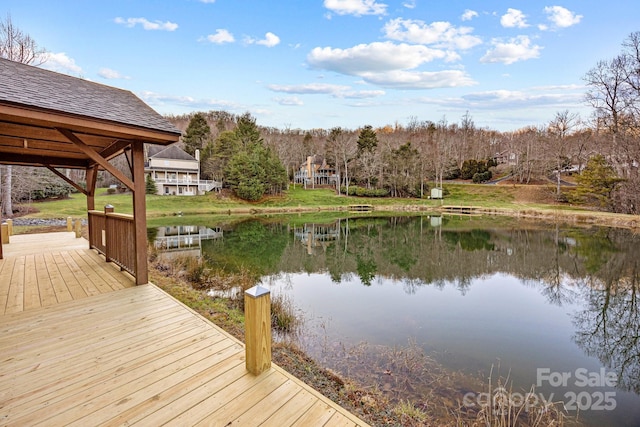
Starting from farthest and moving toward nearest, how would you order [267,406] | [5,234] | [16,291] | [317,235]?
[317,235]
[5,234]
[16,291]
[267,406]

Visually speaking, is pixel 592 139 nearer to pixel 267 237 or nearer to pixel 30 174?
pixel 267 237

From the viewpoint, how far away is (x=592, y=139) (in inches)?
1321

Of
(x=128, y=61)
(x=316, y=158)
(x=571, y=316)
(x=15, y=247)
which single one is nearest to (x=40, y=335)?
(x=15, y=247)

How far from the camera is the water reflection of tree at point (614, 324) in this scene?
4.61 metres

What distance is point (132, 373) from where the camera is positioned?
2.57m

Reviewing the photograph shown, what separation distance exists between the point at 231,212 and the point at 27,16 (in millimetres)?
17295

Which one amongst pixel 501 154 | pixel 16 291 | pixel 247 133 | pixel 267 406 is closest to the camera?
pixel 267 406

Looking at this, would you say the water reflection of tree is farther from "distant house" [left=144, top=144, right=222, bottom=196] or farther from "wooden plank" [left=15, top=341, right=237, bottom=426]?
"distant house" [left=144, top=144, right=222, bottom=196]

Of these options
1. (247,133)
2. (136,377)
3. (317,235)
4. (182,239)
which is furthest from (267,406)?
(247,133)

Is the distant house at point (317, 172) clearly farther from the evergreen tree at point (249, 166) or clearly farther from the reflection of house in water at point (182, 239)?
the reflection of house in water at point (182, 239)

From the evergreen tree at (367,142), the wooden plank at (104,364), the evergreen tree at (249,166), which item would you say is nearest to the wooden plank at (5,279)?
the wooden plank at (104,364)

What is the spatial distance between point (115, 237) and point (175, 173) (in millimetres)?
31317

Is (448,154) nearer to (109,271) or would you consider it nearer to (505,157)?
(505,157)

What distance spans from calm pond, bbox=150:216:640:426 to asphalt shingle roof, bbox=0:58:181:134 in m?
4.48
